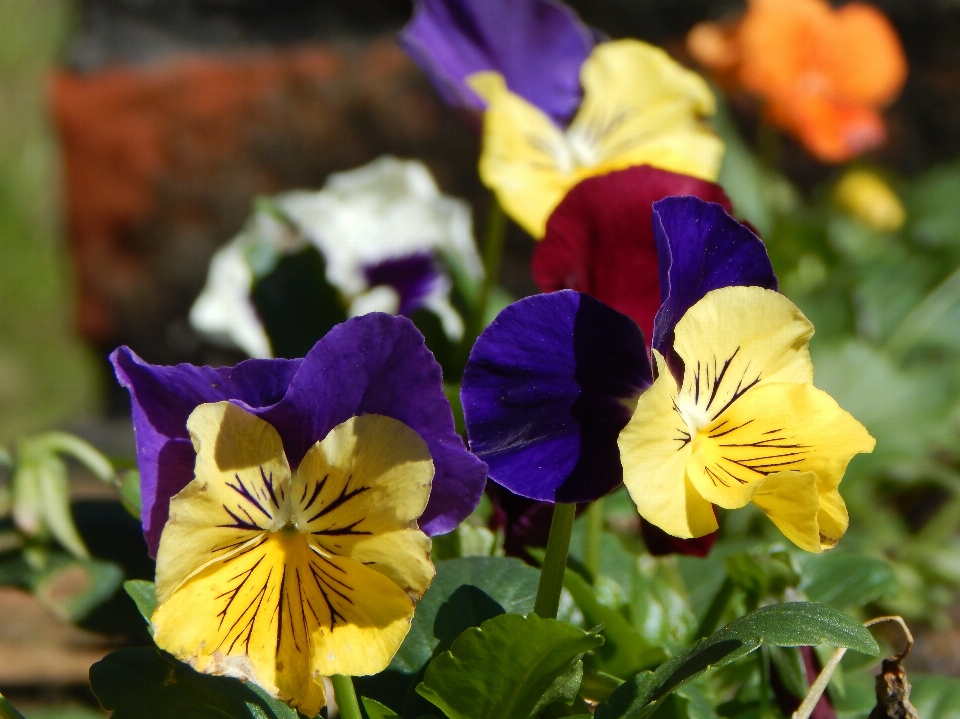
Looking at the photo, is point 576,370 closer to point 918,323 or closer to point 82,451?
point 82,451

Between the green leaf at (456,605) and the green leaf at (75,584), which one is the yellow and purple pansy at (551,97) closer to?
the green leaf at (456,605)

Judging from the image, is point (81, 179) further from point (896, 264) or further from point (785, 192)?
point (896, 264)

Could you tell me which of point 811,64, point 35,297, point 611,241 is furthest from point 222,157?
point 611,241

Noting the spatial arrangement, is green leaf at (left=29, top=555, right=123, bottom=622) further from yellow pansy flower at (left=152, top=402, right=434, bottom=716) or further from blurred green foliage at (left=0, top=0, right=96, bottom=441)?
blurred green foliage at (left=0, top=0, right=96, bottom=441)

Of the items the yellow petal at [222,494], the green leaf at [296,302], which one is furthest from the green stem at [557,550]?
the green leaf at [296,302]

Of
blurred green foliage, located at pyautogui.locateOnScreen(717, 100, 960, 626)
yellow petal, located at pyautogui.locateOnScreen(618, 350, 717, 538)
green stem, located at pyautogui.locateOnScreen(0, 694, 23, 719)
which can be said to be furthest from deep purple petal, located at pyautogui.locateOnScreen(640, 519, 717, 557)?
blurred green foliage, located at pyautogui.locateOnScreen(717, 100, 960, 626)

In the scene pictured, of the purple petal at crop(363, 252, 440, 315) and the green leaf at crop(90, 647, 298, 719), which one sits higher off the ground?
the green leaf at crop(90, 647, 298, 719)
